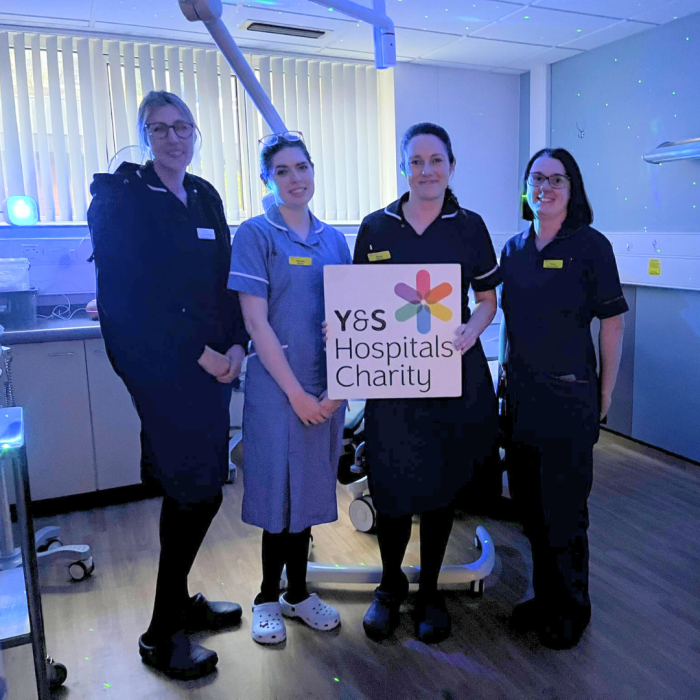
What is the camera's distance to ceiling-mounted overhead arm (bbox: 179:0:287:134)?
1.66 m

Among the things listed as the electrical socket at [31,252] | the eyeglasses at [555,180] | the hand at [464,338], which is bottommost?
the hand at [464,338]

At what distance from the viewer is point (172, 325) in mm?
1521

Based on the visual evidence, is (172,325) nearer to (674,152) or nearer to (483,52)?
(674,152)

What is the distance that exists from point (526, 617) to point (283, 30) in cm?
297

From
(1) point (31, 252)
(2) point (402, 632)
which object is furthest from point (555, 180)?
(1) point (31, 252)

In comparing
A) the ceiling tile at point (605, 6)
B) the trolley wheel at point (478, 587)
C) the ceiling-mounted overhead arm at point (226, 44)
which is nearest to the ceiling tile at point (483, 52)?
the ceiling tile at point (605, 6)

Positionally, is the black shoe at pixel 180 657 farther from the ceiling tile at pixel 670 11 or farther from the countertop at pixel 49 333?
the ceiling tile at pixel 670 11

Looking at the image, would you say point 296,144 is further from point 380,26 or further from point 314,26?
point 314,26

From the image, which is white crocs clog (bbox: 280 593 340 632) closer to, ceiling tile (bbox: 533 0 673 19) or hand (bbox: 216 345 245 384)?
hand (bbox: 216 345 245 384)

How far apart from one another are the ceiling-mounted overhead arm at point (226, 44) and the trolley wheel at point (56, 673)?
155cm

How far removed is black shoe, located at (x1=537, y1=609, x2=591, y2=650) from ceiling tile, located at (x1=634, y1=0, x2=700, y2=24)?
277 centimetres

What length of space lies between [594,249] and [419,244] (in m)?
0.46

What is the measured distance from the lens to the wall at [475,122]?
3.95 meters

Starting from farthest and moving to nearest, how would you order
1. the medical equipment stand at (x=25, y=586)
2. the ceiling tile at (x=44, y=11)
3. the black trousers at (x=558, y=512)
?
the ceiling tile at (x=44, y=11)
the black trousers at (x=558, y=512)
the medical equipment stand at (x=25, y=586)
